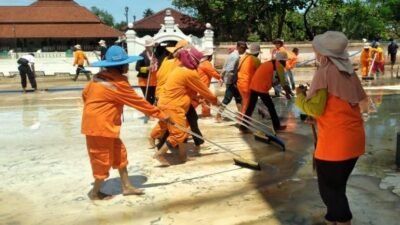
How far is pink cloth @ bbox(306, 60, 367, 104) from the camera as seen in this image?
366 cm

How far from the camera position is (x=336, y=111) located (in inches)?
146

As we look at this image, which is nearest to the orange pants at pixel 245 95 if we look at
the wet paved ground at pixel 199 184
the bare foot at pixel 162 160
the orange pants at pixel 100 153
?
the wet paved ground at pixel 199 184

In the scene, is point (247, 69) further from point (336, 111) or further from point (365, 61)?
point (365, 61)

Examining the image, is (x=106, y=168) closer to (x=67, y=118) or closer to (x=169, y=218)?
(x=169, y=218)

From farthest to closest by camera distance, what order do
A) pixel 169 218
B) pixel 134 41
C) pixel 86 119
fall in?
pixel 134 41, pixel 86 119, pixel 169 218

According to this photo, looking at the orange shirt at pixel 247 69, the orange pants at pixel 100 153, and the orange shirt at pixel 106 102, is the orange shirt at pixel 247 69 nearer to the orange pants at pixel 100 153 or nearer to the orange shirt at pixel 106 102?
the orange shirt at pixel 106 102

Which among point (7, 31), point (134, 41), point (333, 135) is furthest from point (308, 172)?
point (7, 31)

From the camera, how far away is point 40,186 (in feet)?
19.2

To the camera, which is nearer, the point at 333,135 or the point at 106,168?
the point at 333,135

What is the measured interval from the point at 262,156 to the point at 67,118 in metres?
5.67

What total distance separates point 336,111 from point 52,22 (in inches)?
1797

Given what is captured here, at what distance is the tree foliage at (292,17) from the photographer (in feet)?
113

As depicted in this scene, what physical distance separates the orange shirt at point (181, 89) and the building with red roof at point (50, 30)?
37570mm

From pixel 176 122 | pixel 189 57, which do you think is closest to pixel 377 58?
pixel 189 57
